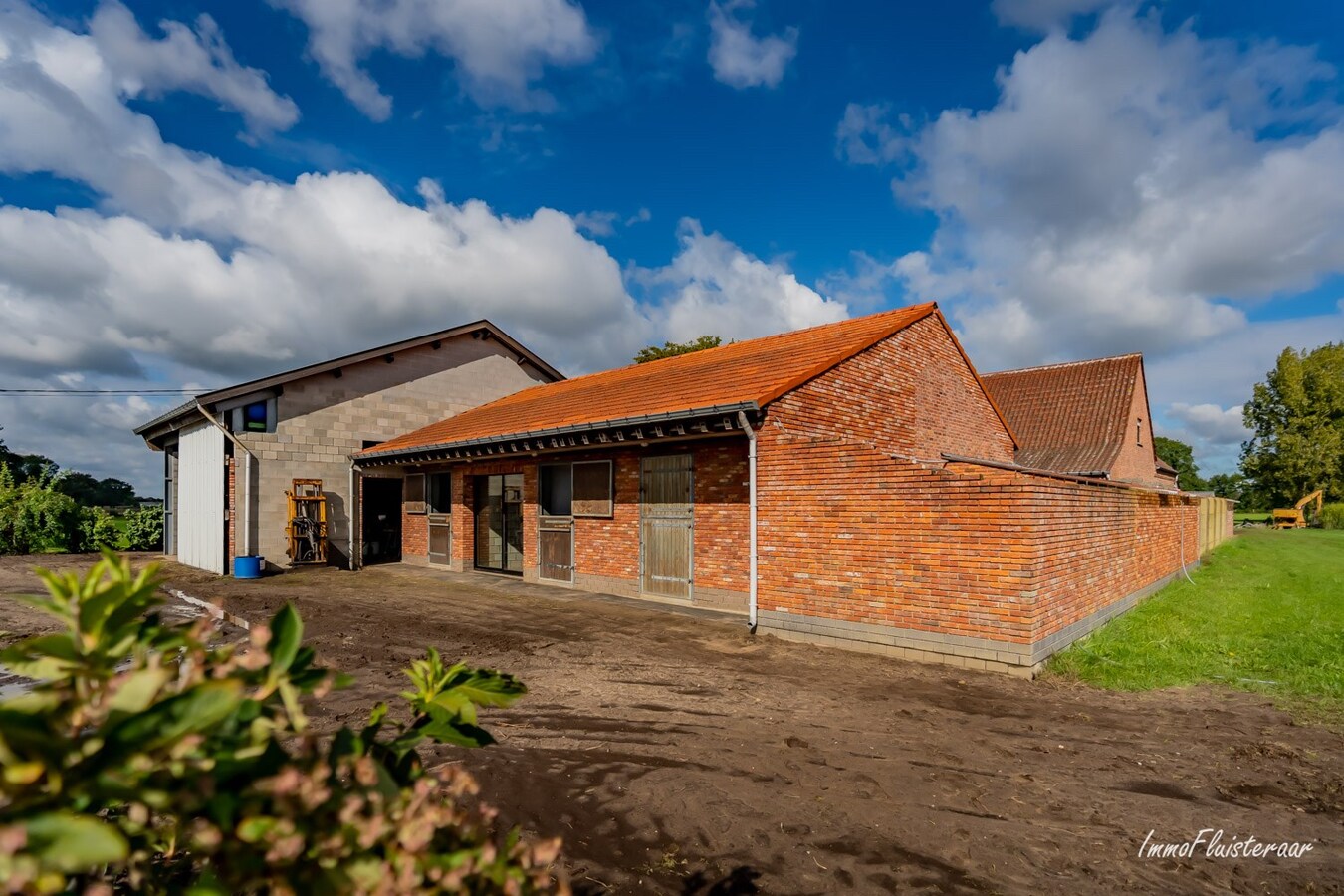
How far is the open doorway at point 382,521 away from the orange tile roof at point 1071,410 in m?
17.8

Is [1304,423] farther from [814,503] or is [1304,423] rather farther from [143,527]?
[143,527]

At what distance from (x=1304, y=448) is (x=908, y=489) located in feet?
154

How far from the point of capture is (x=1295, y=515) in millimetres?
36469

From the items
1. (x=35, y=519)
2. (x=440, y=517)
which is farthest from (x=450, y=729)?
(x=35, y=519)

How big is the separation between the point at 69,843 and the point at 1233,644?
35.3ft

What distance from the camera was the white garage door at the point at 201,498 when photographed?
16.5 meters

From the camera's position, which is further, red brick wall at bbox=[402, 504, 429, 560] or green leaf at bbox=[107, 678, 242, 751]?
red brick wall at bbox=[402, 504, 429, 560]

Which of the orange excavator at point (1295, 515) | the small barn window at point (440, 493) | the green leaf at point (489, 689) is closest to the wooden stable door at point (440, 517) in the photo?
the small barn window at point (440, 493)

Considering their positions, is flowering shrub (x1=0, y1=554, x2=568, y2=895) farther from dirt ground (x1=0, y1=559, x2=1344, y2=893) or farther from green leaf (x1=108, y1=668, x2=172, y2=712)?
dirt ground (x1=0, y1=559, x2=1344, y2=893)

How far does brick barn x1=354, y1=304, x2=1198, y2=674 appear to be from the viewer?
23.7 ft

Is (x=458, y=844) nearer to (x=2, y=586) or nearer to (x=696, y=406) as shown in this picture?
(x=696, y=406)

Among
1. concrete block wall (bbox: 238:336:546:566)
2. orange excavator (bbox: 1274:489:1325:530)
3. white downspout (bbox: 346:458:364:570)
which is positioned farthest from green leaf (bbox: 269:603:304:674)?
orange excavator (bbox: 1274:489:1325:530)

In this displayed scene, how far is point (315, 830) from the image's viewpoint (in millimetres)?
1116

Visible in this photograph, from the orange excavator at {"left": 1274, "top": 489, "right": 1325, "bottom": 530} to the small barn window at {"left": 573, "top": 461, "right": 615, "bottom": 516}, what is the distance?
41410mm
